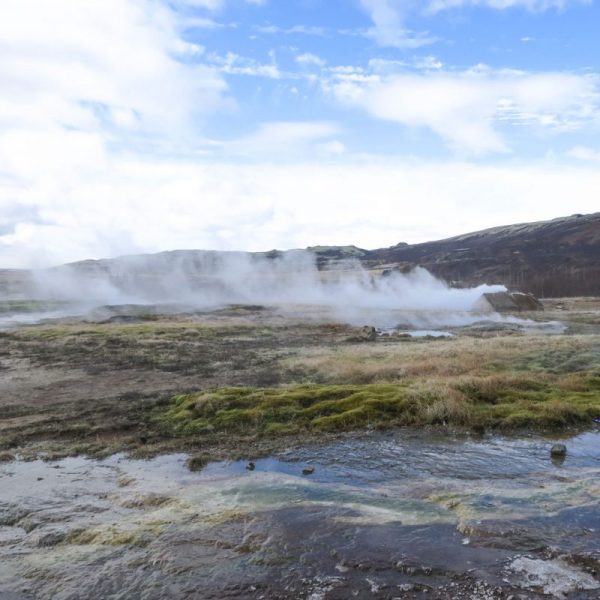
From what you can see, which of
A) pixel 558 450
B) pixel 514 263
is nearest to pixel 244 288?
pixel 514 263

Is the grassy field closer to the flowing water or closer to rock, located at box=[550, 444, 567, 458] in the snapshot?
the flowing water

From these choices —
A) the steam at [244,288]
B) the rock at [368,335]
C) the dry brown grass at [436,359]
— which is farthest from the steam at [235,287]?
the dry brown grass at [436,359]

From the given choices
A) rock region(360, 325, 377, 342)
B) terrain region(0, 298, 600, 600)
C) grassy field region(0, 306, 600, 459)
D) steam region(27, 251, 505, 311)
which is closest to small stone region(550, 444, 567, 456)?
terrain region(0, 298, 600, 600)

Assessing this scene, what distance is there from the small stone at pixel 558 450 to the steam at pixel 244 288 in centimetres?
4629

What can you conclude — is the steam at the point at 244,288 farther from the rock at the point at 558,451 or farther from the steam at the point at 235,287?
the rock at the point at 558,451

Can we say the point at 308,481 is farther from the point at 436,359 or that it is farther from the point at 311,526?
the point at 436,359

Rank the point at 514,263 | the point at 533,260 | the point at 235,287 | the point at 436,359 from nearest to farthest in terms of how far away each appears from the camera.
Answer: the point at 436,359, the point at 235,287, the point at 533,260, the point at 514,263

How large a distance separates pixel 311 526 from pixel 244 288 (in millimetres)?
108487

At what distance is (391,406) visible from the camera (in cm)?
1770

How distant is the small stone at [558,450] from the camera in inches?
544

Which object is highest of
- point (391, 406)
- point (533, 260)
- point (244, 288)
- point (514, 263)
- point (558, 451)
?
point (533, 260)

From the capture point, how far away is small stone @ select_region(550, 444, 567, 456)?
45.3ft

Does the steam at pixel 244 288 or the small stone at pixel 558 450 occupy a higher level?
the steam at pixel 244 288

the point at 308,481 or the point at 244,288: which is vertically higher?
the point at 244,288
